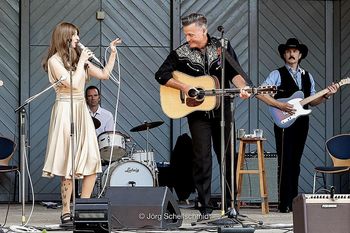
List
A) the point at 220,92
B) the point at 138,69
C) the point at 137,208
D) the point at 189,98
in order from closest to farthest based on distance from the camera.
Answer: the point at 137,208, the point at 220,92, the point at 189,98, the point at 138,69

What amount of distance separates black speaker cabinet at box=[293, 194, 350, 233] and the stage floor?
50 centimetres

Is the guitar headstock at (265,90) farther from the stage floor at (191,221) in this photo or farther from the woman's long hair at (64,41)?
the woman's long hair at (64,41)

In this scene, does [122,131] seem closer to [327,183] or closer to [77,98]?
[327,183]

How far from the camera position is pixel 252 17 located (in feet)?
43.1

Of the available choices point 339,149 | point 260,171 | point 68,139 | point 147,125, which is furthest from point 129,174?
point 339,149

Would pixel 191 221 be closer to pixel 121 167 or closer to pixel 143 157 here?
pixel 121 167

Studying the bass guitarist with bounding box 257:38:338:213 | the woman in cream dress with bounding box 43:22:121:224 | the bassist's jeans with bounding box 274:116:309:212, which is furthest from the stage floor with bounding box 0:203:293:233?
the woman in cream dress with bounding box 43:22:121:224

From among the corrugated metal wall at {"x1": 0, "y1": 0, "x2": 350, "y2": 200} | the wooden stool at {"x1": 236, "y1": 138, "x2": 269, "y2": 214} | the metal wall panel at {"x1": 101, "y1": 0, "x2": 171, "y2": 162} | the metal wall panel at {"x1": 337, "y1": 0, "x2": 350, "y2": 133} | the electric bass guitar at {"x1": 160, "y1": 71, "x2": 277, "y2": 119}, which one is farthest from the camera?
the metal wall panel at {"x1": 337, "y1": 0, "x2": 350, "y2": 133}

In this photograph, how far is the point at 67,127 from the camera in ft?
29.7

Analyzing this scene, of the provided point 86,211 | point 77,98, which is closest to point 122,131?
point 77,98

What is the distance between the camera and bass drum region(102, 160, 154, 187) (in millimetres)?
11602

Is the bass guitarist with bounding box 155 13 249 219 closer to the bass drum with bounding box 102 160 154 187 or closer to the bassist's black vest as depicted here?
the bassist's black vest

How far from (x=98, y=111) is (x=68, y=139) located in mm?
3340

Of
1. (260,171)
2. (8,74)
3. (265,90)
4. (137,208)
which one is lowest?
(137,208)
